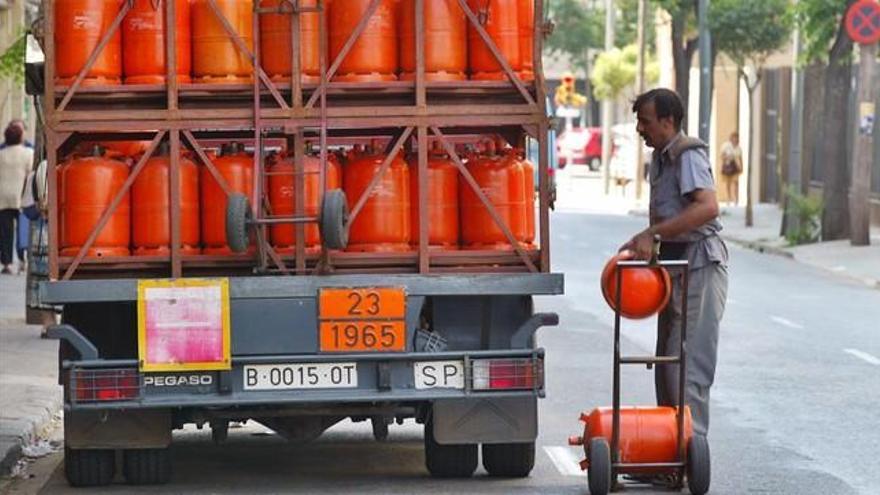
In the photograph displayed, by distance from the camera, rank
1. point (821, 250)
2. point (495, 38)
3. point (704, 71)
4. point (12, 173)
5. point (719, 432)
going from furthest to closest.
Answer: point (704, 71), point (821, 250), point (12, 173), point (719, 432), point (495, 38)

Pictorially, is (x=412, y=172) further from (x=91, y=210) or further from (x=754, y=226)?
(x=754, y=226)

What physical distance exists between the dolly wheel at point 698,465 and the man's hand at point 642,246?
0.83m

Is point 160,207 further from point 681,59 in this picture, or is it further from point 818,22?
point 681,59

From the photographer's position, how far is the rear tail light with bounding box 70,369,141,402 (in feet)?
34.6

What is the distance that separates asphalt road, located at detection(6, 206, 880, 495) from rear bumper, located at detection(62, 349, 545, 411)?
704 mm

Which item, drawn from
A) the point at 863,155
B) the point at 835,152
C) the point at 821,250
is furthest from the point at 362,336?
the point at 835,152

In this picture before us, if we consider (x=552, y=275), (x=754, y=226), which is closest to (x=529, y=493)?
(x=552, y=275)

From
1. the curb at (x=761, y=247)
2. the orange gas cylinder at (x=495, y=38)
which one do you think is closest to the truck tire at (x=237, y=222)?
the orange gas cylinder at (x=495, y=38)

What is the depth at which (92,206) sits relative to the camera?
10.7 m

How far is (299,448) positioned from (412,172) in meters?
2.72

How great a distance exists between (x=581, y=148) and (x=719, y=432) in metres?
73.0

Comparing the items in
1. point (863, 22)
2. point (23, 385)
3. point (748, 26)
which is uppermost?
point (748, 26)

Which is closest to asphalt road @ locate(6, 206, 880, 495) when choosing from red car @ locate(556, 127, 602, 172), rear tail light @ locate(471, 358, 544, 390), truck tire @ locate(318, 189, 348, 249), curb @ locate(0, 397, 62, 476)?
curb @ locate(0, 397, 62, 476)

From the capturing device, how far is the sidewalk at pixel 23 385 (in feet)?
42.7
